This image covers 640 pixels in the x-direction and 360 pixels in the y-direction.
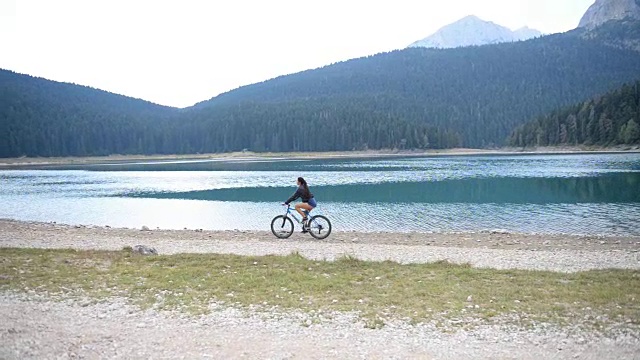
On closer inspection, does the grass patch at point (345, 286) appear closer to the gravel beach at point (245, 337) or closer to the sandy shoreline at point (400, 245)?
the gravel beach at point (245, 337)

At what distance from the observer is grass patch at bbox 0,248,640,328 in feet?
29.6

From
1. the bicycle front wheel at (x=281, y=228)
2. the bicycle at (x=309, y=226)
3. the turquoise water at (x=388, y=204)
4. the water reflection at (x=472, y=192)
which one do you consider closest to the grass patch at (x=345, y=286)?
the bicycle at (x=309, y=226)

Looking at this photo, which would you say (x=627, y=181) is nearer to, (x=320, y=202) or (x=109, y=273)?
(x=320, y=202)

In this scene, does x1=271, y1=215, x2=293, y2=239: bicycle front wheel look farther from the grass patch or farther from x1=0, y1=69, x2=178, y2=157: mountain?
x1=0, y1=69, x2=178, y2=157: mountain

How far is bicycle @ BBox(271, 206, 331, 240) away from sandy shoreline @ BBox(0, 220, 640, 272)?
1.33 ft

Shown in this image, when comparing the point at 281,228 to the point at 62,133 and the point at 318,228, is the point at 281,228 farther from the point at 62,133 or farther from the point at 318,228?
the point at 62,133

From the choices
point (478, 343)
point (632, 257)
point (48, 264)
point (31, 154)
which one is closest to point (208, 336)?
point (478, 343)

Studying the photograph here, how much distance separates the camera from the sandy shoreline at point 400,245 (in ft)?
47.4

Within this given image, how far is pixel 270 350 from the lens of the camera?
741 centimetres

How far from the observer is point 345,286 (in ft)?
35.7

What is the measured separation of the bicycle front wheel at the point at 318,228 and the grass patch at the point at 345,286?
5.34 meters

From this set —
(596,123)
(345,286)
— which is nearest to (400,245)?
(345,286)

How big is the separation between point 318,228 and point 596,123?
127 m

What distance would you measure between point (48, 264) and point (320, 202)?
2555 cm
